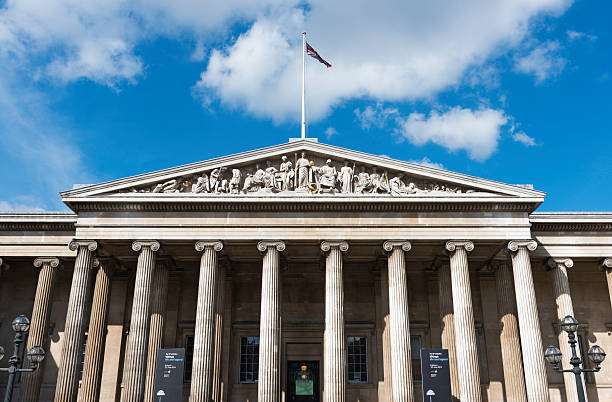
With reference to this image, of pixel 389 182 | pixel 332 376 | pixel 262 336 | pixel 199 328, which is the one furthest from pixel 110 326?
pixel 389 182

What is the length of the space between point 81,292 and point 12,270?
8.65 metres

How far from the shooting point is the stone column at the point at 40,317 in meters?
26.0

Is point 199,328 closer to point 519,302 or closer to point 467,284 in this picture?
point 467,284

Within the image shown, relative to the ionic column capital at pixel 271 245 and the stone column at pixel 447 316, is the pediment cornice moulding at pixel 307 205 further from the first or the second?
the stone column at pixel 447 316

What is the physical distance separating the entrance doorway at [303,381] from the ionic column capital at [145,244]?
9486 mm

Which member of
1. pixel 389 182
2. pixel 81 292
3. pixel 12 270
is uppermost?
pixel 389 182

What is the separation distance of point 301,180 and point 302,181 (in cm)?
7

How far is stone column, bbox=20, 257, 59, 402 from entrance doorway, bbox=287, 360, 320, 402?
11.9 meters

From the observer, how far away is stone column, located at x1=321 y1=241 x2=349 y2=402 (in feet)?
75.9

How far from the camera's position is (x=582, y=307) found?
99.0ft

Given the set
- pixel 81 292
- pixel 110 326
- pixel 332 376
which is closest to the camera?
pixel 332 376

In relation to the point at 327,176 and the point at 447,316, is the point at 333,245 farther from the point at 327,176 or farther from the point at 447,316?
the point at 447,316

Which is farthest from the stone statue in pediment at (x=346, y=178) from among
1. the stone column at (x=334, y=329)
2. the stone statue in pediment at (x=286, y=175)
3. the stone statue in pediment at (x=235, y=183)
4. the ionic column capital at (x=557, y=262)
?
the ionic column capital at (x=557, y=262)

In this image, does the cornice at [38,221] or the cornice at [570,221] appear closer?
the cornice at [570,221]
